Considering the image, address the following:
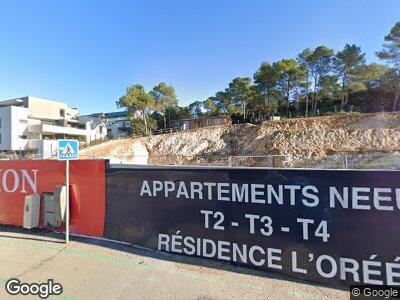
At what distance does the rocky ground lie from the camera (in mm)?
29531

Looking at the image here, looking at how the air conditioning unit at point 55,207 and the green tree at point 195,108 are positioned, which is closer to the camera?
the air conditioning unit at point 55,207

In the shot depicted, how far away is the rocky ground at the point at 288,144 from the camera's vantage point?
2953cm

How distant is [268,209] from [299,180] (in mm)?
623

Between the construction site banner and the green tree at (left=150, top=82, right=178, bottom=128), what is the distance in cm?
6197

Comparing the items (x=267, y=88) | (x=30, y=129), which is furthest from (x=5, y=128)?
(x=267, y=88)

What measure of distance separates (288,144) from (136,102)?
3321 cm

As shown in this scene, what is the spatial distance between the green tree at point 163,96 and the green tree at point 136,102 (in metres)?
4.77

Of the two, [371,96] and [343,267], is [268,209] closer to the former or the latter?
[343,267]

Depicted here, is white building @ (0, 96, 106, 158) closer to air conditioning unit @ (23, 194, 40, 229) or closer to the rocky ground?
the rocky ground

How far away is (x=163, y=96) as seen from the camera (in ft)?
222
